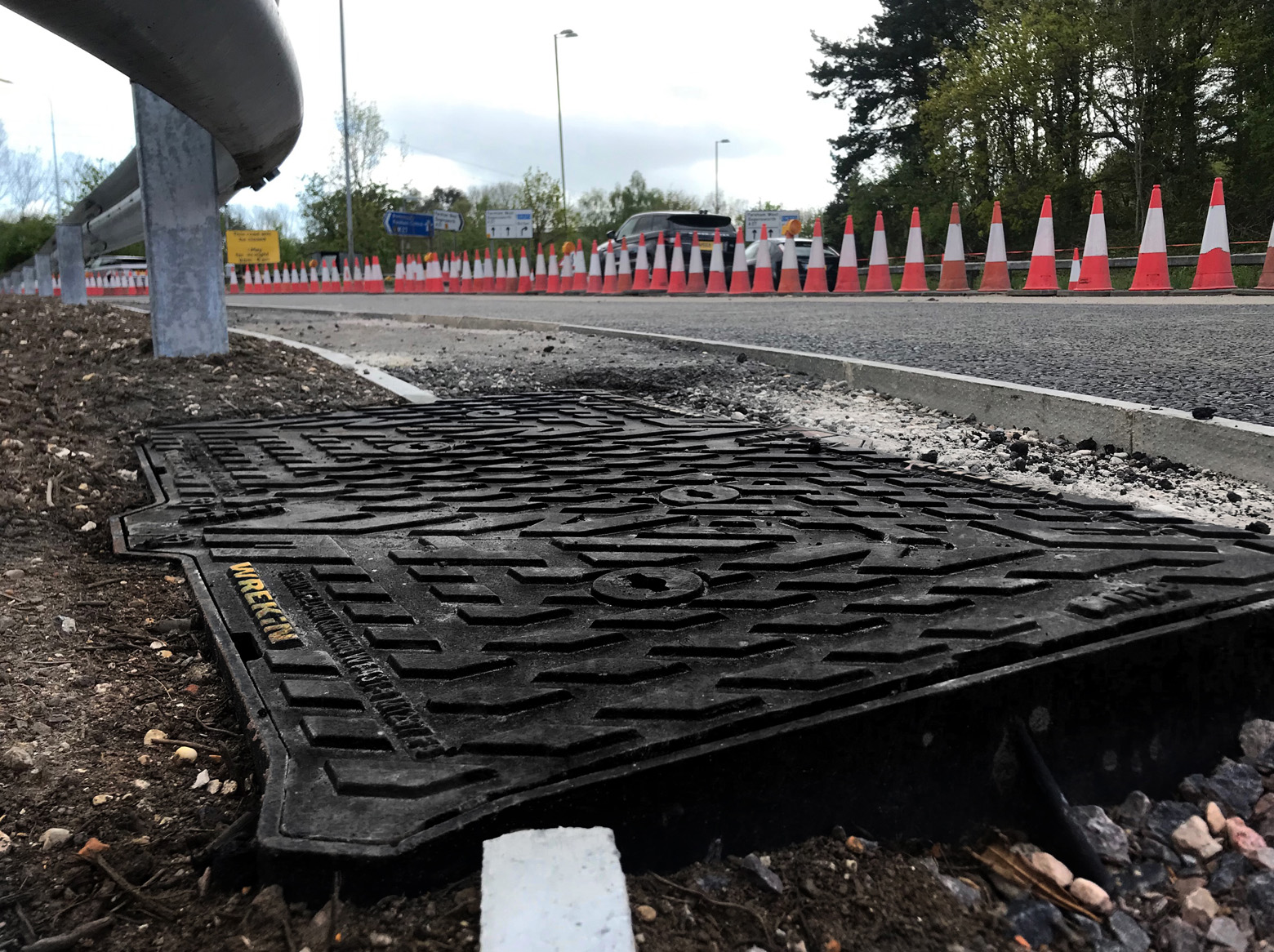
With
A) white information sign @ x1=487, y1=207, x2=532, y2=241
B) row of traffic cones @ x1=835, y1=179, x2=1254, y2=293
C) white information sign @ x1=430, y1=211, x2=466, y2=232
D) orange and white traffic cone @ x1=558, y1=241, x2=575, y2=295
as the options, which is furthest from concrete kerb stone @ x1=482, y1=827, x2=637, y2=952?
white information sign @ x1=430, y1=211, x2=466, y2=232

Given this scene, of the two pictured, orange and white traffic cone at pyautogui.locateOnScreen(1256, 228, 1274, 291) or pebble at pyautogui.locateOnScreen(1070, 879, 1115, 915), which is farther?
orange and white traffic cone at pyautogui.locateOnScreen(1256, 228, 1274, 291)

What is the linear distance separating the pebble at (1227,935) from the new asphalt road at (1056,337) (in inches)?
90.1

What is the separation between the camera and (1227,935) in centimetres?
146

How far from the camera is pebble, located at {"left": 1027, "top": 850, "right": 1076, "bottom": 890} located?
151 cm

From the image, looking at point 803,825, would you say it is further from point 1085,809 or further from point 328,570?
point 328,570

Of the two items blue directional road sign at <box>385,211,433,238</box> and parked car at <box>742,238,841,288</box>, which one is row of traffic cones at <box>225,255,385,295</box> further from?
parked car at <box>742,238,841,288</box>

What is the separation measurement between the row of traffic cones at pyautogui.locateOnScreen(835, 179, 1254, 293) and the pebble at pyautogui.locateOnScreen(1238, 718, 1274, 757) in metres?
8.96

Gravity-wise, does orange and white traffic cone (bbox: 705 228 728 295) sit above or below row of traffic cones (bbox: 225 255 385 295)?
below

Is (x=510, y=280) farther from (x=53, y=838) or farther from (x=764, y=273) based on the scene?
(x=53, y=838)

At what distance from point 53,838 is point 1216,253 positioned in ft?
36.2

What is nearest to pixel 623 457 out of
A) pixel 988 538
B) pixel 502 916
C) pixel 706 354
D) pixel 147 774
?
pixel 988 538

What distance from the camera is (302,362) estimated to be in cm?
581

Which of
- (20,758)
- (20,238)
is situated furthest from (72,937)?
(20,238)

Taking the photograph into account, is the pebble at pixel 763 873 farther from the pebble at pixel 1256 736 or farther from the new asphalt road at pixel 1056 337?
the new asphalt road at pixel 1056 337
